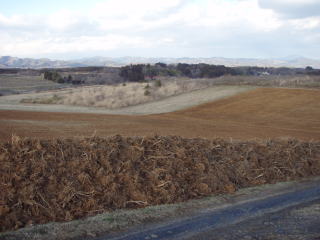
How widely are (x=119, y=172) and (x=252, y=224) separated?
2.83 meters

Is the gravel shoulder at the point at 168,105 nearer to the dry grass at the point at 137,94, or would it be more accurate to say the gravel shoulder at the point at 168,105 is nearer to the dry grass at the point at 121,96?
the dry grass at the point at 121,96

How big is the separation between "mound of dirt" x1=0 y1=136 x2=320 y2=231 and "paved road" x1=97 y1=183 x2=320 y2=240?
109 centimetres

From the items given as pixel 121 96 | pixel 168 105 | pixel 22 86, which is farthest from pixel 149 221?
pixel 22 86

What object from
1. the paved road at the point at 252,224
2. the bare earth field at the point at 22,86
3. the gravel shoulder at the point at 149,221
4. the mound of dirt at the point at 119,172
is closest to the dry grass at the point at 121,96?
the bare earth field at the point at 22,86

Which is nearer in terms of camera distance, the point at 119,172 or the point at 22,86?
the point at 119,172

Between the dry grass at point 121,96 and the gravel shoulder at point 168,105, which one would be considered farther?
the dry grass at point 121,96

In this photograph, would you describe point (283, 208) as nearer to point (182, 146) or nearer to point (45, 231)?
point (182, 146)

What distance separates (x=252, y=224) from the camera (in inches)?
266

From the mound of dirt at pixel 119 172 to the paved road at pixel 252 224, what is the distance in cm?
109

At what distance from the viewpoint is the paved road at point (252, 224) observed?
621 cm

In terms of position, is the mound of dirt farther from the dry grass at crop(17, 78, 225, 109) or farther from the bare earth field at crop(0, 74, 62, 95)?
the bare earth field at crop(0, 74, 62, 95)

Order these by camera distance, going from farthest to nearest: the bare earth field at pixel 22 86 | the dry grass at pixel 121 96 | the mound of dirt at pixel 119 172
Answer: the bare earth field at pixel 22 86, the dry grass at pixel 121 96, the mound of dirt at pixel 119 172

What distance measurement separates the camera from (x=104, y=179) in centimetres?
788

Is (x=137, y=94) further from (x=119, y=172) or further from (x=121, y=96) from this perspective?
(x=119, y=172)
